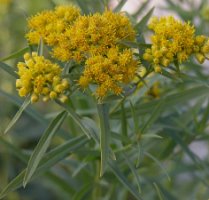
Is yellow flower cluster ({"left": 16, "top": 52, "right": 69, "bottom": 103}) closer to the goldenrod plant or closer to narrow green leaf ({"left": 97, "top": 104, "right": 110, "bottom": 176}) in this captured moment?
the goldenrod plant

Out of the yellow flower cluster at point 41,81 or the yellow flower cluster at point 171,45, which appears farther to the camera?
the yellow flower cluster at point 171,45

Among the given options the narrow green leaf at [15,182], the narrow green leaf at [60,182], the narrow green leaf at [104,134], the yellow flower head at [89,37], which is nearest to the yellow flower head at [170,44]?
the yellow flower head at [89,37]

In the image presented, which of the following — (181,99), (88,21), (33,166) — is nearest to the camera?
(33,166)

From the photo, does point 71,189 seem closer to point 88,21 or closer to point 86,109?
point 86,109

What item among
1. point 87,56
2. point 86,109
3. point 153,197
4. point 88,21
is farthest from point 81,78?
point 153,197

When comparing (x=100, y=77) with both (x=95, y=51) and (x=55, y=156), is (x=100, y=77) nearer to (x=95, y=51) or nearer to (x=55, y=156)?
(x=95, y=51)

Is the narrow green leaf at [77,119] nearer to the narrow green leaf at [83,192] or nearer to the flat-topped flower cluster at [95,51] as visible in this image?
the flat-topped flower cluster at [95,51]
